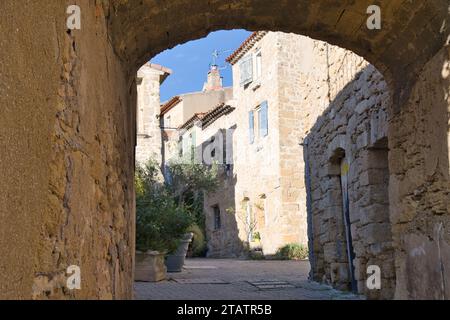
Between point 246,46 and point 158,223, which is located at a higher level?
point 246,46

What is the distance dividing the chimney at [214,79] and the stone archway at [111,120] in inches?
956

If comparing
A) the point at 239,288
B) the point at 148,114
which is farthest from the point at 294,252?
the point at 148,114

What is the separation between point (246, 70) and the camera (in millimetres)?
20000

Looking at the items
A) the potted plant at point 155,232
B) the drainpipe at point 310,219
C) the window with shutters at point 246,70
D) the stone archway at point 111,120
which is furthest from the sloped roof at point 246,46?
the stone archway at point 111,120

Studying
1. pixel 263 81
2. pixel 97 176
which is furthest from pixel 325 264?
pixel 263 81

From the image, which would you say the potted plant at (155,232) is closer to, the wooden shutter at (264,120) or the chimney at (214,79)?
the wooden shutter at (264,120)

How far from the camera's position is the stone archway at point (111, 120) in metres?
2.06

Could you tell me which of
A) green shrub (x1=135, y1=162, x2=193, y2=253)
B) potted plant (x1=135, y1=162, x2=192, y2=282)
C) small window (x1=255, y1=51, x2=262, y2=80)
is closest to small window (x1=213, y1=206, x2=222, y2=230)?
small window (x1=255, y1=51, x2=262, y2=80)

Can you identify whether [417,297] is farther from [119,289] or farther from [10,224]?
[10,224]

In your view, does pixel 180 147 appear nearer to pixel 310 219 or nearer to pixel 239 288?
pixel 310 219

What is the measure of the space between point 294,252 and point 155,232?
7.13 m

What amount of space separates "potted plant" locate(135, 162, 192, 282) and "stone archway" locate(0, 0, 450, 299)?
17.6ft

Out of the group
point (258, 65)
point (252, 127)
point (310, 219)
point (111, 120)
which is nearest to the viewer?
point (111, 120)

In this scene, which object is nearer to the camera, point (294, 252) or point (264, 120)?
point (294, 252)
